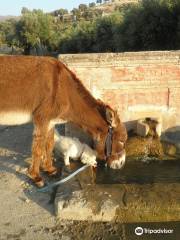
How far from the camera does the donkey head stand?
7445 mm

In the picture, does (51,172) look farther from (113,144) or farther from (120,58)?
(120,58)

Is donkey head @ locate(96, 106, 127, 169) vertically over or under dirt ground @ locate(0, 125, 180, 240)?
over

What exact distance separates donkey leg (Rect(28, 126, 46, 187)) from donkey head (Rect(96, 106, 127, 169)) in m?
0.96

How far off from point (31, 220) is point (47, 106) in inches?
73.1

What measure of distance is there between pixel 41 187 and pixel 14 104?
138 centimetres

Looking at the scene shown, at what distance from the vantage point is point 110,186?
653 cm

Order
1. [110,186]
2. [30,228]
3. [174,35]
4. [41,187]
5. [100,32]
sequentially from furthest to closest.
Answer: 1. [100,32]
2. [174,35]
3. [41,187]
4. [110,186]
5. [30,228]

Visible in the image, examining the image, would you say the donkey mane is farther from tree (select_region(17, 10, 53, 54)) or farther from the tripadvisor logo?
tree (select_region(17, 10, 53, 54))

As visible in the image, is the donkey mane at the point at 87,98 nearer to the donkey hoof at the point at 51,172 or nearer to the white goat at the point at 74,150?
the white goat at the point at 74,150

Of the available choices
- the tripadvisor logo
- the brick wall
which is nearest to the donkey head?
the tripadvisor logo

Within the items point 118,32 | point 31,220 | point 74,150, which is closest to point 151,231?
point 31,220

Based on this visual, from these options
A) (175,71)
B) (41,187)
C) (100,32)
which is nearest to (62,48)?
(100,32)

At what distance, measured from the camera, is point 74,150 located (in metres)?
7.98

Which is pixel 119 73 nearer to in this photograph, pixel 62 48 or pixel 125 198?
pixel 125 198
